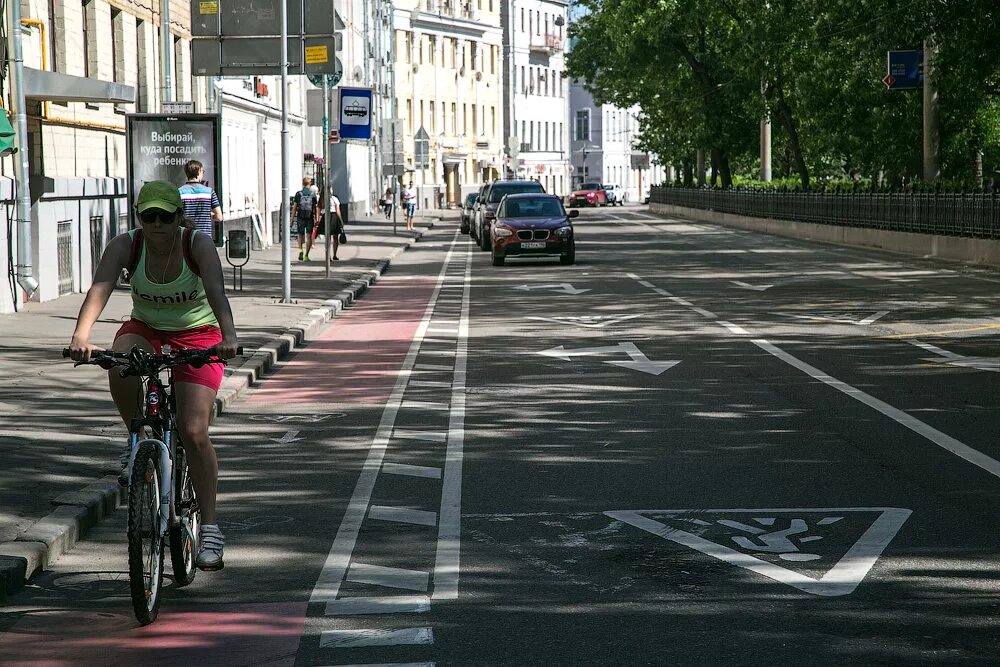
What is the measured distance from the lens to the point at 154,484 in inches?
252

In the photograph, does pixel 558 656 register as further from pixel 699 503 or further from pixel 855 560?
pixel 699 503

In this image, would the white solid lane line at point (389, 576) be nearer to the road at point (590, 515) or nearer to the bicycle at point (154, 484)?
the road at point (590, 515)

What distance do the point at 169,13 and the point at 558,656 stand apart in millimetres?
28559

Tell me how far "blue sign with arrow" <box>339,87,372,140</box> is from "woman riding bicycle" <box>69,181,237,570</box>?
2340cm

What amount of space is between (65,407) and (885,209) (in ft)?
103

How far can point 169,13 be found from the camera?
32500 millimetres

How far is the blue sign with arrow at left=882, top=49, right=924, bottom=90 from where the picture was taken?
3881 cm

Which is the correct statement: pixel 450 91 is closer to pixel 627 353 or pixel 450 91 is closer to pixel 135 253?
pixel 627 353

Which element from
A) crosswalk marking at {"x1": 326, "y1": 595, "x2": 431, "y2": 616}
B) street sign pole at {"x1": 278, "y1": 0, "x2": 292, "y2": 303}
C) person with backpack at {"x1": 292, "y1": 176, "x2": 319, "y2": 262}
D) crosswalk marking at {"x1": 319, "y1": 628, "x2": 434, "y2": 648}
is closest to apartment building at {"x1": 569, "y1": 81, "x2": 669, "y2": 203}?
person with backpack at {"x1": 292, "y1": 176, "x2": 319, "y2": 262}

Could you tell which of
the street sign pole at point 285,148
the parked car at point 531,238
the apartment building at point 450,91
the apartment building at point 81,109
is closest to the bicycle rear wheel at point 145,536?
the apartment building at point 81,109

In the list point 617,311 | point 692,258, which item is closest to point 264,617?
point 617,311

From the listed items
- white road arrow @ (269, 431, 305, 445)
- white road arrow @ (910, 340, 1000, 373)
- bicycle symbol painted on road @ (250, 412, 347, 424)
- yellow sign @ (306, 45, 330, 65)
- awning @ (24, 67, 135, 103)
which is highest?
yellow sign @ (306, 45, 330, 65)

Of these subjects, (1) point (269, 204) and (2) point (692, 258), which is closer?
(2) point (692, 258)

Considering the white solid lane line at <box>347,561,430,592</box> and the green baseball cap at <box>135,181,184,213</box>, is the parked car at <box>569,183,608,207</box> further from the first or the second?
the green baseball cap at <box>135,181,184,213</box>
